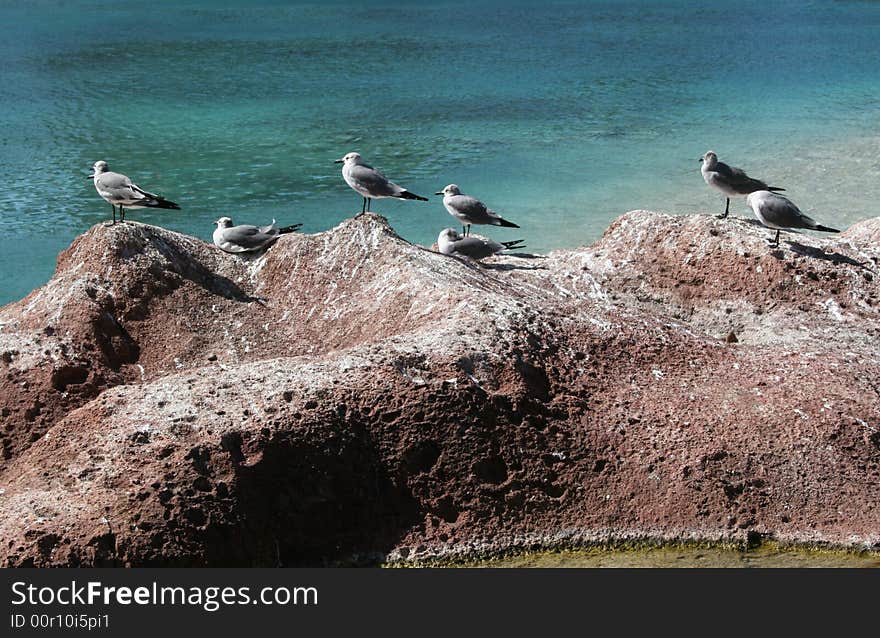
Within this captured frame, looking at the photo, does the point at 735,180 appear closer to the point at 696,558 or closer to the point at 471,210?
the point at 471,210

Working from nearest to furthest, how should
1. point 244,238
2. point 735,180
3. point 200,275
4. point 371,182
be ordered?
point 200,275 < point 244,238 < point 371,182 < point 735,180

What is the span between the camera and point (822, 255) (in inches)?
362

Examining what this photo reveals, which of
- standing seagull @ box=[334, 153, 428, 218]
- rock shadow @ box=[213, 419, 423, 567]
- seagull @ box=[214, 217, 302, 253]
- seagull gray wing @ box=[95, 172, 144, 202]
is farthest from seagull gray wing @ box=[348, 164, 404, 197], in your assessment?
rock shadow @ box=[213, 419, 423, 567]

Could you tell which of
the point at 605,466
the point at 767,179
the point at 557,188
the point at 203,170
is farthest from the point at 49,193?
the point at 605,466

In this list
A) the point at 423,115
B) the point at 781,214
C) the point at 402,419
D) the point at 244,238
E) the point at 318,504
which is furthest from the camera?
the point at 423,115

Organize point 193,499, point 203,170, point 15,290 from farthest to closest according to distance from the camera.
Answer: point 203,170
point 15,290
point 193,499

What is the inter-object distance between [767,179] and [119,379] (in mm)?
12133

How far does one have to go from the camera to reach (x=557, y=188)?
16.6m

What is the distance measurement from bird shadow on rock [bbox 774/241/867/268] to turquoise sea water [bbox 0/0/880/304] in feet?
16.3

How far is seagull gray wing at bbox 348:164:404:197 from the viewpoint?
9766mm

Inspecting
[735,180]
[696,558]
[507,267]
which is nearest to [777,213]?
[735,180]

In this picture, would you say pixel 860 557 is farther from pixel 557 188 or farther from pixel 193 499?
pixel 557 188

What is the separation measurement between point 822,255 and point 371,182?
159 inches

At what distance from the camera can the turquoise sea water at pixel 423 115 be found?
52.1 ft
